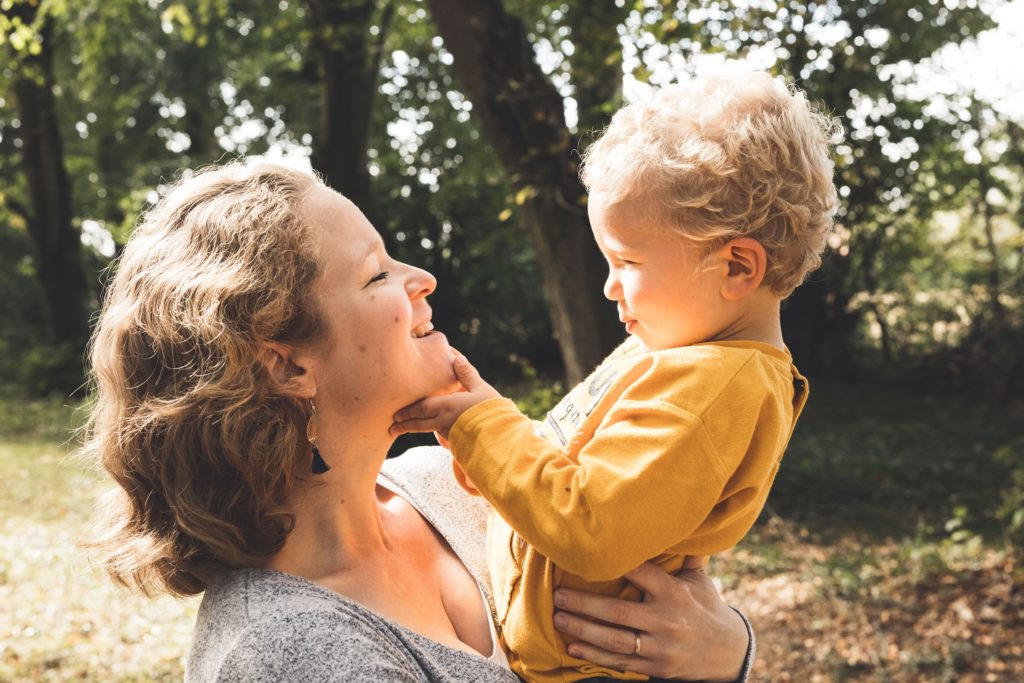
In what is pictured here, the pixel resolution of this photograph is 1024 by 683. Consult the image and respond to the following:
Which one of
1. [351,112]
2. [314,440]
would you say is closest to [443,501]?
[314,440]

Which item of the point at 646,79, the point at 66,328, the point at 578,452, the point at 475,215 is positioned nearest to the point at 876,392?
the point at 475,215

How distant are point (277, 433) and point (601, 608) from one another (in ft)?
2.38

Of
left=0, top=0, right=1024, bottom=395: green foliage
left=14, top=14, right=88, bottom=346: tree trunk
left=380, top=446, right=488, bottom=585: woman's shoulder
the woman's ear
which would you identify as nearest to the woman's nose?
the woman's ear

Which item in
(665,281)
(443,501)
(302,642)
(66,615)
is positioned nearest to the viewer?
(302,642)

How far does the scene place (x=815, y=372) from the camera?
12820mm

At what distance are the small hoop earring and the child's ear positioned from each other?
2.77 ft

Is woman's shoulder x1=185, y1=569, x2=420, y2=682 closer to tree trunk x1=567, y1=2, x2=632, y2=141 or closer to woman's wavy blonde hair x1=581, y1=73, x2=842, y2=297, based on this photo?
woman's wavy blonde hair x1=581, y1=73, x2=842, y2=297

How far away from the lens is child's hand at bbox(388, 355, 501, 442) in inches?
71.9

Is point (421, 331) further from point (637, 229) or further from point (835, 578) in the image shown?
point (835, 578)

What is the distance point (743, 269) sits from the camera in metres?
1.88

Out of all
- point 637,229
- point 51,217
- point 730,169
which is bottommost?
point 51,217

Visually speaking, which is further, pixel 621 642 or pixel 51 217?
pixel 51 217

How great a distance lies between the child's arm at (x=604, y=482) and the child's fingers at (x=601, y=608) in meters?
0.14

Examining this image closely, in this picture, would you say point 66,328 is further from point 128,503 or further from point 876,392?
point 128,503
